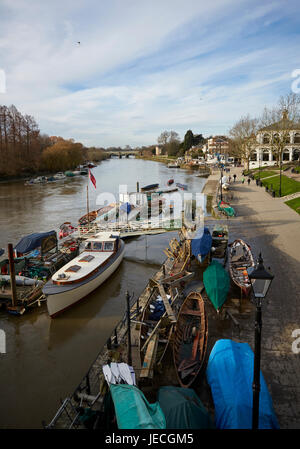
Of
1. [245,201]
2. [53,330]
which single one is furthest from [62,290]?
[245,201]

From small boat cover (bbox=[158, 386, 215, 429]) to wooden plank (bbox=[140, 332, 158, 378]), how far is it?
5.47 ft

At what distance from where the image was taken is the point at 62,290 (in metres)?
14.3

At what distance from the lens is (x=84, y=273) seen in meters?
15.9

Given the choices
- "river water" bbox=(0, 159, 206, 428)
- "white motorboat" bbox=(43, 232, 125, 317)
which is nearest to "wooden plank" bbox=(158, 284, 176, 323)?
"river water" bbox=(0, 159, 206, 428)

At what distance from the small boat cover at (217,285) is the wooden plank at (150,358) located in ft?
10.8

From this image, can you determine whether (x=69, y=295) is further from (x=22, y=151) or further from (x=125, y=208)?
(x=22, y=151)

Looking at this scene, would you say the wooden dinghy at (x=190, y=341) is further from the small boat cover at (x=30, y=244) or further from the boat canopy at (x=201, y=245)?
the small boat cover at (x=30, y=244)

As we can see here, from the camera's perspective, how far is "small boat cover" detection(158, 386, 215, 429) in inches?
234

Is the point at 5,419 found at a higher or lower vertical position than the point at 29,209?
→ lower

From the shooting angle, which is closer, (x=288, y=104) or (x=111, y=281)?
(x=111, y=281)

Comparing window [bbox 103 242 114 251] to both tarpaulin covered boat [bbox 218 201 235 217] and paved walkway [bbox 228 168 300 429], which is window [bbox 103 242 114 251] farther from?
tarpaulin covered boat [bbox 218 201 235 217]

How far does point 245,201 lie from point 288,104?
95.1 feet

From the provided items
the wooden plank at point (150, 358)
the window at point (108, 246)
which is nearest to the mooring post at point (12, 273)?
the window at point (108, 246)
